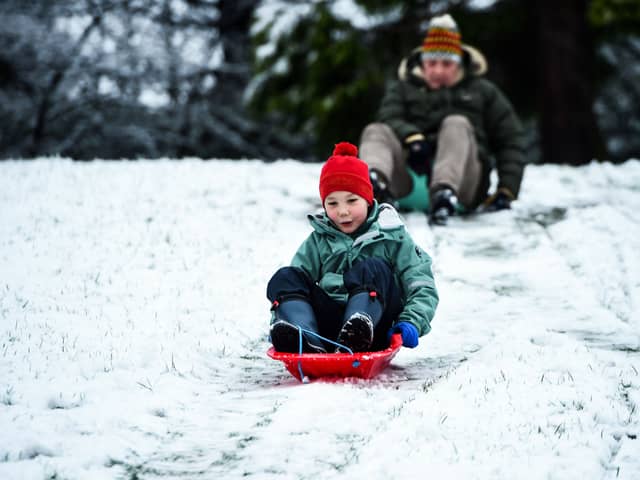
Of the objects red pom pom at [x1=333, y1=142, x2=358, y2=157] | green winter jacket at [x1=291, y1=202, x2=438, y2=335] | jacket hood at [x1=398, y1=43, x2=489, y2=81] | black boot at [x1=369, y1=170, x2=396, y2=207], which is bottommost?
green winter jacket at [x1=291, y1=202, x2=438, y2=335]

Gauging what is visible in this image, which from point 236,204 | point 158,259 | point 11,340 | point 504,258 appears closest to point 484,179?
point 504,258

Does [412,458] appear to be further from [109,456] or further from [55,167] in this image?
[55,167]

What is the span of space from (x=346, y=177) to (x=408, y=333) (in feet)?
2.45

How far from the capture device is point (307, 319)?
3.23 metres

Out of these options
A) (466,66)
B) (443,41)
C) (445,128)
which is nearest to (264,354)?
(445,128)

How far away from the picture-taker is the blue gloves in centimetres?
315

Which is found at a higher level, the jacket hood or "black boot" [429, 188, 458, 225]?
the jacket hood

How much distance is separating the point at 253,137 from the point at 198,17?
234cm

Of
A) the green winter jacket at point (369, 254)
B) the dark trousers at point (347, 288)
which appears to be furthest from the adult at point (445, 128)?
the dark trousers at point (347, 288)

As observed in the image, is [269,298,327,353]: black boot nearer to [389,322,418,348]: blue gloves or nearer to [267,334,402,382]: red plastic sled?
[267,334,402,382]: red plastic sled

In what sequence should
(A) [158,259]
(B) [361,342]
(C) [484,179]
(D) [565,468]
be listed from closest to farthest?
(D) [565,468], (B) [361,342], (A) [158,259], (C) [484,179]

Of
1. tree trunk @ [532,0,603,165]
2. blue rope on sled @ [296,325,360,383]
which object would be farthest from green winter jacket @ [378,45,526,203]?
tree trunk @ [532,0,603,165]

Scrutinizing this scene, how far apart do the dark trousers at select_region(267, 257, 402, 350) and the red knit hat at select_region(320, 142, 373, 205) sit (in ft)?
1.09

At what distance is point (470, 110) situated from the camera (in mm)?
6324
